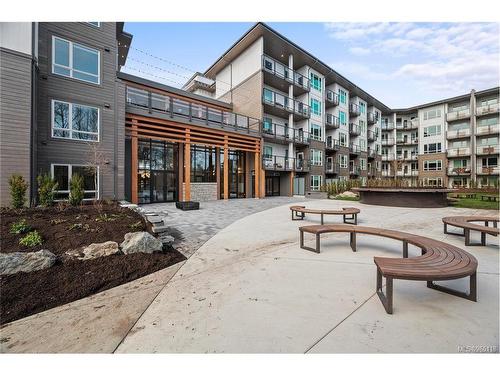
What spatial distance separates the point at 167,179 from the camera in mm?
16969

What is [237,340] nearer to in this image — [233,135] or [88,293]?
[88,293]

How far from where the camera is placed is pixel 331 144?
97.7 ft

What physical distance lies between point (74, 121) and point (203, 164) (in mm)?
9146

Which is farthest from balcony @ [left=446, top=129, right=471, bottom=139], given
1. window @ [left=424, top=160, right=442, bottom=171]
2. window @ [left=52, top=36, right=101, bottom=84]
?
window @ [left=52, top=36, right=101, bottom=84]

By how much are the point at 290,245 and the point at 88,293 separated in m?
4.31

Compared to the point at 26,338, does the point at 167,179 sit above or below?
above

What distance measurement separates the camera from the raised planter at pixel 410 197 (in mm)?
13016

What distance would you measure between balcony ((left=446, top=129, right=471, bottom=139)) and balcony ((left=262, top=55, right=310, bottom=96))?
26.7m

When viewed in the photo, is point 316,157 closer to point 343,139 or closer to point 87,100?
point 343,139

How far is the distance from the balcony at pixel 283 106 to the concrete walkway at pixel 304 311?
19443mm

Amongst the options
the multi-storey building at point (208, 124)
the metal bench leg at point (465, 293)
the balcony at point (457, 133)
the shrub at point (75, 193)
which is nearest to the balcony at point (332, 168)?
the multi-storey building at point (208, 124)

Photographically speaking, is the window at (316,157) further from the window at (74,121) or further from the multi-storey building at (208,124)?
the window at (74,121)

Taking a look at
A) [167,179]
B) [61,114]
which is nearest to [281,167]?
[167,179]

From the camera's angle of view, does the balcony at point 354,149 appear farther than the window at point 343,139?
Yes
